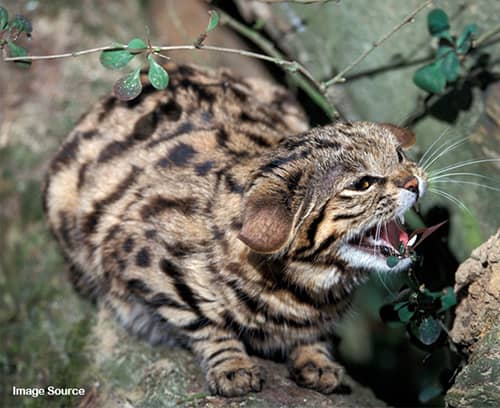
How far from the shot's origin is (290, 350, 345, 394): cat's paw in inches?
146

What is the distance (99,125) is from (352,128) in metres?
1.69

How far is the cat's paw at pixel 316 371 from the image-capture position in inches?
146

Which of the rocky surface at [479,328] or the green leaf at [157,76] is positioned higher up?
the green leaf at [157,76]

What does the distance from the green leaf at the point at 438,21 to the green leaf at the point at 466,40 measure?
0.41 feet

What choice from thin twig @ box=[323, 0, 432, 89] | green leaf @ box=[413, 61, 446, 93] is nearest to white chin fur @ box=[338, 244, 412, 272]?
thin twig @ box=[323, 0, 432, 89]

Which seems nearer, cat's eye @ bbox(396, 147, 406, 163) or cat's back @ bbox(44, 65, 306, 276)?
cat's eye @ bbox(396, 147, 406, 163)

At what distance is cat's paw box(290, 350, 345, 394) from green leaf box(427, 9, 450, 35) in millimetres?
1884

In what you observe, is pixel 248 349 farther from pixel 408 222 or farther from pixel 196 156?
pixel 408 222

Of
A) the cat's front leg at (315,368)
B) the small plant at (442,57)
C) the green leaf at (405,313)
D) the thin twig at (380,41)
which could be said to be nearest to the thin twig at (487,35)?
the small plant at (442,57)

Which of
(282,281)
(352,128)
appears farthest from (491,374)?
(352,128)

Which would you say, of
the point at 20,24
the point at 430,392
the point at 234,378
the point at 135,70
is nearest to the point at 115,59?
the point at 135,70

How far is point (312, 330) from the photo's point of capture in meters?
3.75

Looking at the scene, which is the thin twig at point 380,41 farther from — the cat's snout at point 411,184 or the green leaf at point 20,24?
the green leaf at point 20,24

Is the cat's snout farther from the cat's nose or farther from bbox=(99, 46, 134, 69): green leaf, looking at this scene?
bbox=(99, 46, 134, 69): green leaf
